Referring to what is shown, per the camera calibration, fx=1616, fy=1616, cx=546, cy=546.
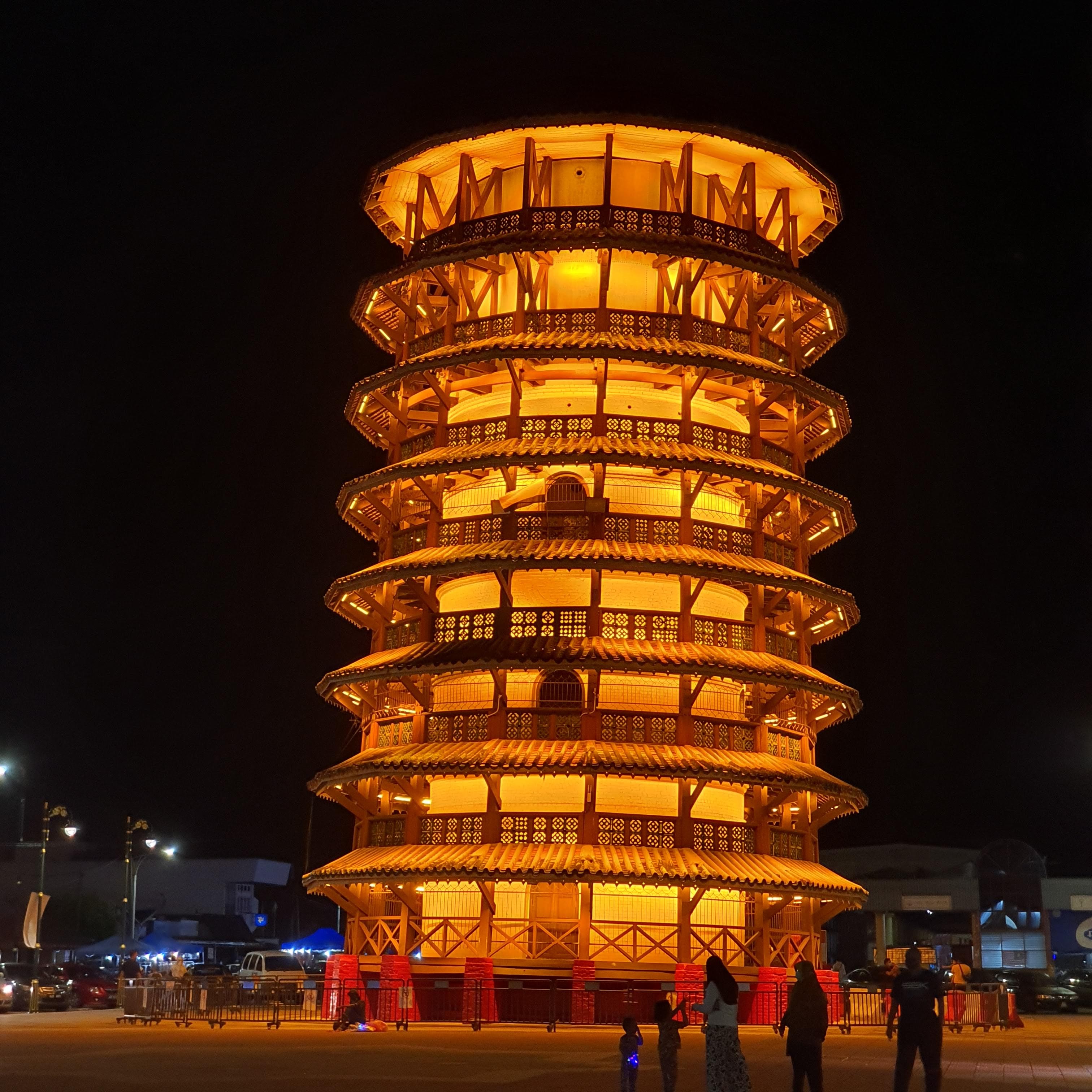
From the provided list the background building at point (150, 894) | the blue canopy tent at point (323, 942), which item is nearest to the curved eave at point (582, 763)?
the blue canopy tent at point (323, 942)

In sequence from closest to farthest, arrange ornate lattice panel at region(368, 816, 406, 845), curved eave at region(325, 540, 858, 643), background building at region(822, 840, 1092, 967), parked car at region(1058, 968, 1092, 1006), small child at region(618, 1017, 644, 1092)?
small child at region(618, 1017, 644, 1092), curved eave at region(325, 540, 858, 643), ornate lattice panel at region(368, 816, 406, 845), parked car at region(1058, 968, 1092, 1006), background building at region(822, 840, 1092, 967)

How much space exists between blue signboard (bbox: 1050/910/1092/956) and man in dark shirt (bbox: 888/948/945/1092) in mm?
76872

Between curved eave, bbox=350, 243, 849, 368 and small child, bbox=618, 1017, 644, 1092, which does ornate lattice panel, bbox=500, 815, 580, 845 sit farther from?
small child, bbox=618, 1017, 644, 1092

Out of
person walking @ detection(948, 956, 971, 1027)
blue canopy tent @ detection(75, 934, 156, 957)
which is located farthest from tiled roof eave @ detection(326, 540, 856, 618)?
blue canopy tent @ detection(75, 934, 156, 957)

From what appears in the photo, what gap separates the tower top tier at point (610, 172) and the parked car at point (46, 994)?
97.3 ft

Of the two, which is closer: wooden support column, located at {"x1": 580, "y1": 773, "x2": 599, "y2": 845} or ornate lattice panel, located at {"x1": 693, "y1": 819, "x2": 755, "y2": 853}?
wooden support column, located at {"x1": 580, "y1": 773, "x2": 599, "y2": 845}

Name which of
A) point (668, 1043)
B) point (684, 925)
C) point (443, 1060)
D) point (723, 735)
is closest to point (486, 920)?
point (684, 925)

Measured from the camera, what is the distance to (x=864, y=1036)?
39.4m

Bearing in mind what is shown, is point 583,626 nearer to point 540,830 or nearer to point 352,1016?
point 540,830

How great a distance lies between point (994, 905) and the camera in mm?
92062

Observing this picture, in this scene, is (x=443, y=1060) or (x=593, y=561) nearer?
(x=443, y=1060)

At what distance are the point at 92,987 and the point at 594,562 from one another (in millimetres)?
29393

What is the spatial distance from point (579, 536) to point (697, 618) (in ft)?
13.8

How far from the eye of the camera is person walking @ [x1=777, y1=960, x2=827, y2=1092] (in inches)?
784
